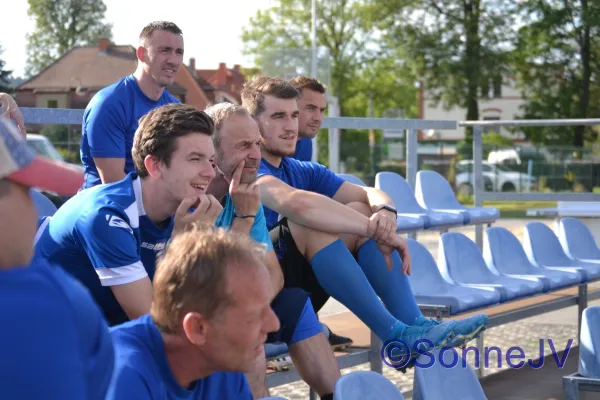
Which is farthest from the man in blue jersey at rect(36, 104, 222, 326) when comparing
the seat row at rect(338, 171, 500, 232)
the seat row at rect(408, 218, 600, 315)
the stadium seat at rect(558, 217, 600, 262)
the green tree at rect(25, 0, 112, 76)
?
the green tree at rect(25, 0, 112, 76)

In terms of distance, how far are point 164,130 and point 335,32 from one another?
4058 cm

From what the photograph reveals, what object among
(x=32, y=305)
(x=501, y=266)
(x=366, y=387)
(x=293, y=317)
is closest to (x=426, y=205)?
(x=501, y=266)

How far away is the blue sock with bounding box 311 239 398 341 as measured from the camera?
149 inches

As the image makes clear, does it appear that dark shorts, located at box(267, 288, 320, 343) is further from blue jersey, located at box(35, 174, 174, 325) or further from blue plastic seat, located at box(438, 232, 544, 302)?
blue plastic seat, located at box(438, 232, 544, 302)

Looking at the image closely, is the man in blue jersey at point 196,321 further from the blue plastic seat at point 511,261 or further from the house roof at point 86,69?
the house roof at point 86,69

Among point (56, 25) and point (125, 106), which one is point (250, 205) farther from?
point (56, 25)

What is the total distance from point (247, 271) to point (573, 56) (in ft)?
109

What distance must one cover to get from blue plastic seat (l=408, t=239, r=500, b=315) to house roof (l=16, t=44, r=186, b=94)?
1824 inches

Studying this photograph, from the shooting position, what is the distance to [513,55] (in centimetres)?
3512

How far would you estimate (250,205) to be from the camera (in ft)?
11.0

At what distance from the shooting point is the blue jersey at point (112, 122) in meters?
4.09

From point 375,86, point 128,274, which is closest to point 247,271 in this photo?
point 128,274

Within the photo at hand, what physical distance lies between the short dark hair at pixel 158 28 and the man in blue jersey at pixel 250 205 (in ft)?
3.76

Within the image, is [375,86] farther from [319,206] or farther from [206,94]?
[319,206]
